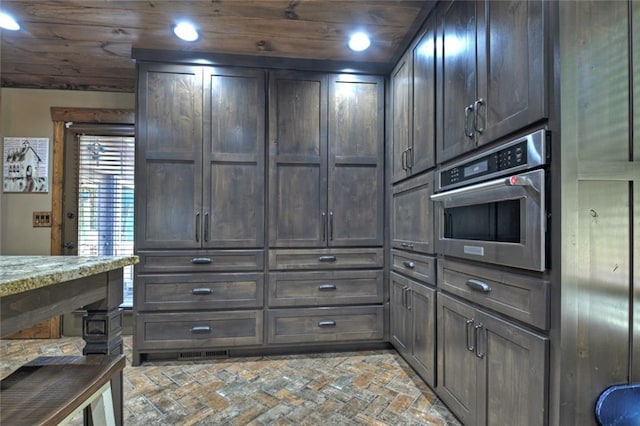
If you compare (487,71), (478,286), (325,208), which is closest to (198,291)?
(325,208)

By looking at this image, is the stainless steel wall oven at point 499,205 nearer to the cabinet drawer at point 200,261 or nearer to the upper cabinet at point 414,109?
the upper cabinet at point 414,109

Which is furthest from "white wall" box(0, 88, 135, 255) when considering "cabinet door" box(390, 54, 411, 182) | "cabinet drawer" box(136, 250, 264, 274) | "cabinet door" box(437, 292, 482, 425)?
"cabinet door" box(437, 292, 482, 425)

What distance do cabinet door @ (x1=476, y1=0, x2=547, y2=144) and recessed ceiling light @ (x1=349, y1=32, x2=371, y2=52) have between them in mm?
1016

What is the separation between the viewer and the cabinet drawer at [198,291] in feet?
7.96

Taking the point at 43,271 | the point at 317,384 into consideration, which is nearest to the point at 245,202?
the point at 317,384

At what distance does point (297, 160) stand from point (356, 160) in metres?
0.50

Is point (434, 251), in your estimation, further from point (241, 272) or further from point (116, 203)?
point (116, 203)

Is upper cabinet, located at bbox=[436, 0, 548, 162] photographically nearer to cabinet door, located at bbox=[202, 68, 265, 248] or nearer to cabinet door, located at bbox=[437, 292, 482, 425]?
cabinet door, located at bbox=[437, 292, 482, 425]

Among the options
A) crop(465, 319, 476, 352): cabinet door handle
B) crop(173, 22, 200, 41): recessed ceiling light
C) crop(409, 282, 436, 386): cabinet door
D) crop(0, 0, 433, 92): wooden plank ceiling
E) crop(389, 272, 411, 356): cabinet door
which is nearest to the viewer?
crop(465, 319, 476, 352): cabinet door handle

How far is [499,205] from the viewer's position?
1337mm

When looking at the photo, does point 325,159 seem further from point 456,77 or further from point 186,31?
point 186,31

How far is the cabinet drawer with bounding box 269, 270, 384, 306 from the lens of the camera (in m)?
2.56

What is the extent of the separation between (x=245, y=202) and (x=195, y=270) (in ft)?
2.17

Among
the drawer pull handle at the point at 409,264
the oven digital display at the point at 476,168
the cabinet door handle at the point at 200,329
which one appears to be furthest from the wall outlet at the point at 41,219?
the oven digital display at the point at 476,168
